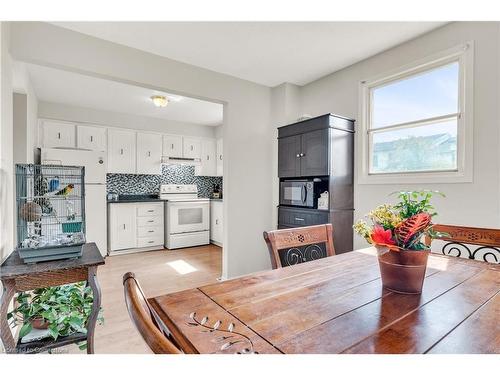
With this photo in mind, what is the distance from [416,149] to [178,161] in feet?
13.2

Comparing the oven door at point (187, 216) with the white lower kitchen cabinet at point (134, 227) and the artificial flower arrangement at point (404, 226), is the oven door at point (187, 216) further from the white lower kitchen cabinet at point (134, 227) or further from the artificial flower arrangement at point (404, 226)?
the artificial flower arrangement at point (404, 226)

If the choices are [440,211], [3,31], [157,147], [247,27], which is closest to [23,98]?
[3,31]

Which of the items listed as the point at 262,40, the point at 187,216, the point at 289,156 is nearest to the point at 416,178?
the point at 289,156

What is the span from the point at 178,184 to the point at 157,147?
2.86 feet

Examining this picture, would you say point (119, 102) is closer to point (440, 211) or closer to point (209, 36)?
point (209, 36)

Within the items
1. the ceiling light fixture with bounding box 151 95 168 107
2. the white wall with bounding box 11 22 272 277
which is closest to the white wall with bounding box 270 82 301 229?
the white wall with bounding box 11 22 272 277

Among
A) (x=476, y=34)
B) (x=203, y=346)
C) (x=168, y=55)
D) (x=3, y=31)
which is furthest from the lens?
(x=168, y=55)

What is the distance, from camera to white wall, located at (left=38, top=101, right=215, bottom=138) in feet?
13.6

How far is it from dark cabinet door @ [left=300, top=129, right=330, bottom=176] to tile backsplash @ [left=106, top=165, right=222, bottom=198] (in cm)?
325

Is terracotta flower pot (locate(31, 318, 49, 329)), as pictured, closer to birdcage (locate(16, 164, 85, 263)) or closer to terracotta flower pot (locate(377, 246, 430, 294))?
birdcage (locate(16, 164, 85, 263))

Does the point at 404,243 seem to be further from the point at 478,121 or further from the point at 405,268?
the point at 478,121

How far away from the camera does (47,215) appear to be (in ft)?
5.97

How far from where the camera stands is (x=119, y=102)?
164 inches

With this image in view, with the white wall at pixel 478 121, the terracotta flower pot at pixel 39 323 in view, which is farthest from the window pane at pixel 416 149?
the terracotta flower pot at pixel 39 323
